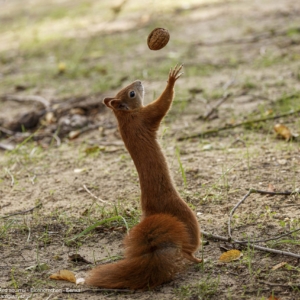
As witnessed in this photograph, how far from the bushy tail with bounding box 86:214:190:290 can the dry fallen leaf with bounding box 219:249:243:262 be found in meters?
0.27

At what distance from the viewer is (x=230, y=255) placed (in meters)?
2.67

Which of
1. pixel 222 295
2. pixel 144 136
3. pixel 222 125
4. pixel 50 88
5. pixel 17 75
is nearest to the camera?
pixel 222 295

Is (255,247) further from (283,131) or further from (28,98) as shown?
(28,98)

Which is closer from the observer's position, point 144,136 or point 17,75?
point 144,136

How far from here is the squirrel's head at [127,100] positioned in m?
2.97

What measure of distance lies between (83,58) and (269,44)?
2445mm

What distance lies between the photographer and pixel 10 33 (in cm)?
1023

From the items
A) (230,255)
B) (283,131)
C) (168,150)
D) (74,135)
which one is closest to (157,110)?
(230,255)

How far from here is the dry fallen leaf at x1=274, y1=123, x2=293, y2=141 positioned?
420 cm

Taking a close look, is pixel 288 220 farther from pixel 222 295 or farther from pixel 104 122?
pixel 104 122

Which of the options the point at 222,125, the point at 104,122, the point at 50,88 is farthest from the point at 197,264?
the point at 50,88

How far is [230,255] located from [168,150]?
1.78 meters

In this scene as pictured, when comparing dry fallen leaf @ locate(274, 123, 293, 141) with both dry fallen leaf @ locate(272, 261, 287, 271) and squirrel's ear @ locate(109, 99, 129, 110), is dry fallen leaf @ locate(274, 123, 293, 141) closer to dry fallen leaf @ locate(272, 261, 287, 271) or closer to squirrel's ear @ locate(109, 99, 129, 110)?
squirrel's ear @ locate(109, 99, 129, 110)

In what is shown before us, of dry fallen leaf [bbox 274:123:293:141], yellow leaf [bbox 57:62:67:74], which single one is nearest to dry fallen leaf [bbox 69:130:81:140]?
dry fallen leaf [bbox 274:123:293:141]
